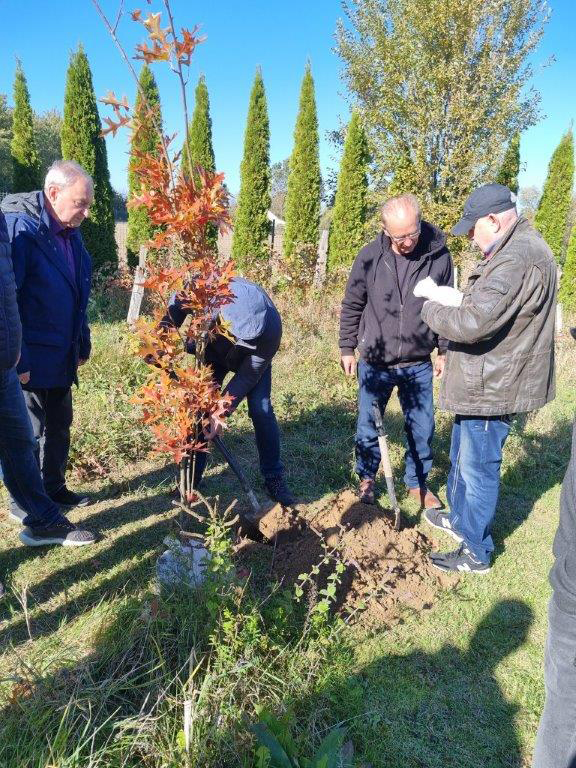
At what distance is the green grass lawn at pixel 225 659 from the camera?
5.65ft

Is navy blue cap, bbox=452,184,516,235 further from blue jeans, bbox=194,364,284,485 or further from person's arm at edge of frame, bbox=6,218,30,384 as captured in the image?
person's arm at edge of frame, bbox=6,218,30,384

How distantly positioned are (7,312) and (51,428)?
1204 mm

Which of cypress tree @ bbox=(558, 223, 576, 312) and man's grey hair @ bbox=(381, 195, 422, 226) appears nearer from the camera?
man's grey hair @ bbox=(381, 195, 422, 226)

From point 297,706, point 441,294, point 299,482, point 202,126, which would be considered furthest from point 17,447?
point 202,126

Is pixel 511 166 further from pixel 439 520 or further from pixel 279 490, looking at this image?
pixel 279 490

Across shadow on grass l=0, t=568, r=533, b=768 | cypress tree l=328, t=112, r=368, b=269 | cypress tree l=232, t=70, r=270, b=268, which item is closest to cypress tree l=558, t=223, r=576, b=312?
cypress tree l=328, t=112, r=368, b=269

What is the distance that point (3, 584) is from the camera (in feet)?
9.34

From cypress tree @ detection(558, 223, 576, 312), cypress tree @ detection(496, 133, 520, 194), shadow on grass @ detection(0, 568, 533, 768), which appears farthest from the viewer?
cypress tree @ detection(496, 133, 520, 194)

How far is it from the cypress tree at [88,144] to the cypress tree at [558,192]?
12.1 meters

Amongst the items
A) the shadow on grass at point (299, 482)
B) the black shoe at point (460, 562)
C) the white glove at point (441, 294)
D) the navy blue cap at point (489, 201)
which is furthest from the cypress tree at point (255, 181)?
the black shoe at point (460, 562)

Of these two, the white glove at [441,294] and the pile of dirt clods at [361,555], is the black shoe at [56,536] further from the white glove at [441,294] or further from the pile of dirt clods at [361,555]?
the white glove at [441,294]

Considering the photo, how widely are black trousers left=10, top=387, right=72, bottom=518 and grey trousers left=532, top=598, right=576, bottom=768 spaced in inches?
115

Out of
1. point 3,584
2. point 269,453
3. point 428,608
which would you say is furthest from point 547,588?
point 3,584

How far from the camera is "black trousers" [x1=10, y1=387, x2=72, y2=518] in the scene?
10.9 feet
